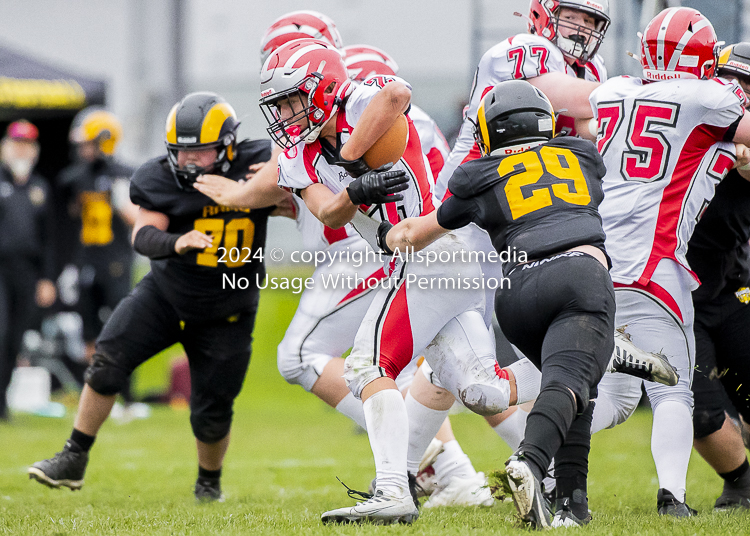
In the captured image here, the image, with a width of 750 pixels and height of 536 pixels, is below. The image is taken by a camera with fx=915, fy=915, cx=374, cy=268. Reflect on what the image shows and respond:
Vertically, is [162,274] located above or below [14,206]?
above

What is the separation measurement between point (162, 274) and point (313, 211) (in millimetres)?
1248

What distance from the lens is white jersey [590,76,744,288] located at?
3.68m

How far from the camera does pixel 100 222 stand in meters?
9.03

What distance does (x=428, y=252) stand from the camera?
361 cm

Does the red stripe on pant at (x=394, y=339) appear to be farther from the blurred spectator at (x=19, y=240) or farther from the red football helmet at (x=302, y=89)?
the blurred spectator at (x=19, y=240)

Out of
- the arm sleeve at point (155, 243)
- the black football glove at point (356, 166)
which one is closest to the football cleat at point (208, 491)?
the arm sleeve at point (155, 243)

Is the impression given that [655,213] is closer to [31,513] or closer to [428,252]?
[428,252]

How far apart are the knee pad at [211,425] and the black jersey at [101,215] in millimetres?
4751

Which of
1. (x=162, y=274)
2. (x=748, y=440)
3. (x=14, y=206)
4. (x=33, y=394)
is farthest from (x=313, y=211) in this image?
(x=33, y=394)

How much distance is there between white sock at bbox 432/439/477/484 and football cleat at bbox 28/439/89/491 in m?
1.71

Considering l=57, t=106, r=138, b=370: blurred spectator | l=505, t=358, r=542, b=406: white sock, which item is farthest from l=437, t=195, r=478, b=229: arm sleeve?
l=57, t=106, r=138, b=370: blurred spectator

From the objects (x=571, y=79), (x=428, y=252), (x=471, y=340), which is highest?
(x=571, y=79)

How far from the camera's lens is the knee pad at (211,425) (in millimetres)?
4547

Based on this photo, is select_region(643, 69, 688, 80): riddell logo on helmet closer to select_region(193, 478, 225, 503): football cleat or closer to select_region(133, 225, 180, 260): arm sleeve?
select_region(133, 225, 180, 260): arm sleeve
